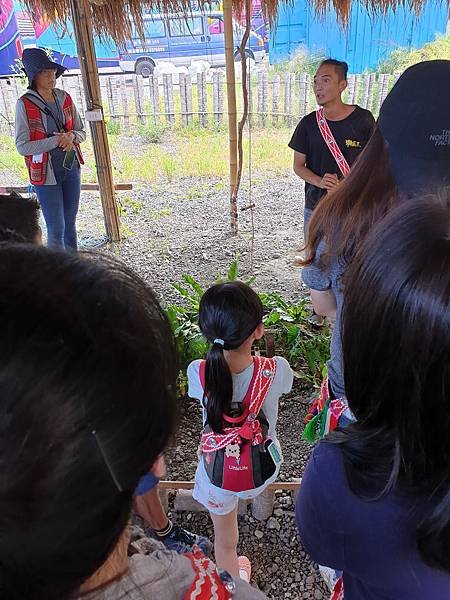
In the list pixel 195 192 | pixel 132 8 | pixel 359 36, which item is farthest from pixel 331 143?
pixel 359 36

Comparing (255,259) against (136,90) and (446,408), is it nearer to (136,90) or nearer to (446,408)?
(446,408)

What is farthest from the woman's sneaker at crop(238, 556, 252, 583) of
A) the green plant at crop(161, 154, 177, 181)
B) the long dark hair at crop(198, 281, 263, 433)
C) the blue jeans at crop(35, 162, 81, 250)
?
the green plant at crop(161, 154, 177, 181)

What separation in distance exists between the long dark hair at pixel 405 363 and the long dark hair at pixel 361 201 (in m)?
0.38

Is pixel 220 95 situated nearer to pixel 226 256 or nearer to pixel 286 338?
pixel 226 256

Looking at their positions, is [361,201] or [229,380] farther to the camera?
[229,380]

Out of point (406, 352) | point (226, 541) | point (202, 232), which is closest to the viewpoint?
point (406, 352)

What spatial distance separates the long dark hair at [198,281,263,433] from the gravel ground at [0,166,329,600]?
47cm

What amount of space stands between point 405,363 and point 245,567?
127 cm

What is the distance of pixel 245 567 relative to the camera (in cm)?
159

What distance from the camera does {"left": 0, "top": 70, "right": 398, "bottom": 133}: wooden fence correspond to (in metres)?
7.45

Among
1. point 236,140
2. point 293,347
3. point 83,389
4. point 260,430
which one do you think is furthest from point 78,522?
point 236,140

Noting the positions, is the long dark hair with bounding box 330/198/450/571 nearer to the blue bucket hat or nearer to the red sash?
the red sash

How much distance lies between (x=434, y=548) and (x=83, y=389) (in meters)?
0.48

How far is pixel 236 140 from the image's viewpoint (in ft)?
14.4
